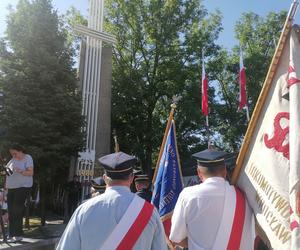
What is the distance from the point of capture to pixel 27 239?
812 cm

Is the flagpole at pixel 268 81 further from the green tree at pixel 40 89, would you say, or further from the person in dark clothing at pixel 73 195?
the person in dark clothing at pixel 73 195

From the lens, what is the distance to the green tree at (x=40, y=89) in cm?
1708

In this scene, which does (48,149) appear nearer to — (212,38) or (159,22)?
(159,22)

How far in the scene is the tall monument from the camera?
22500mm

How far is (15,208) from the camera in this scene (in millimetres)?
7906

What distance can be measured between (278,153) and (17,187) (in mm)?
5718

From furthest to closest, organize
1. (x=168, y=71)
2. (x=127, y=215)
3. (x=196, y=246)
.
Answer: (x=168, y=71) → (x=196, y=246) → (x=127, y=215)

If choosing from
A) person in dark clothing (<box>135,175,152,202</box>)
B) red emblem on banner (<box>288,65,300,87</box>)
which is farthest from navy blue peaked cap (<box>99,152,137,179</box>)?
person in dark clothing (<box>135,175,152,202</box>)

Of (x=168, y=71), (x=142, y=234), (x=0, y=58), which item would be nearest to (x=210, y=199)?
(x=142, y=234)

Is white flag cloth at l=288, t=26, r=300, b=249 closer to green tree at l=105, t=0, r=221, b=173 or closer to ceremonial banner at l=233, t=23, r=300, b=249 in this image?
ceremonial banner at l=233, t=23, r=300, b=249

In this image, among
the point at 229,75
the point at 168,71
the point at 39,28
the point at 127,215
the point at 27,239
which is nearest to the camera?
the point at 127,215

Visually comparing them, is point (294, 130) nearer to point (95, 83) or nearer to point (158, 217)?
point (158, 217)

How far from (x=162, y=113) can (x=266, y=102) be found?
27.1 meters

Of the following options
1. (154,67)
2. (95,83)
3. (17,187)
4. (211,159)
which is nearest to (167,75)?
(154,67)
